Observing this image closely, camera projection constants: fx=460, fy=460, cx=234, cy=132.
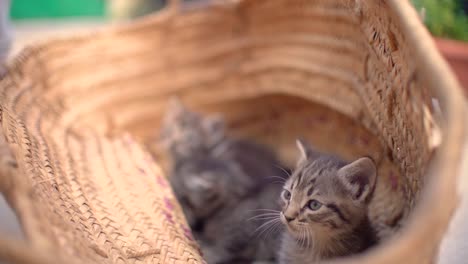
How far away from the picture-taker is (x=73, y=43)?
165 centimetres

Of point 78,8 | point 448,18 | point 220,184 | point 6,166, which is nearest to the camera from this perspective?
point 6,166

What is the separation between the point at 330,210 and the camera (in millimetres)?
932

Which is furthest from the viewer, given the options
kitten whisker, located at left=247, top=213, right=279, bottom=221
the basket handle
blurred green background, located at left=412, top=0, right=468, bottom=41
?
blurred green background, located at left=412, top=0, right=468, bottom=41

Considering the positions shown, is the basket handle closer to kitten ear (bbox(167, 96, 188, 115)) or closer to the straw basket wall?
the straw basket wall

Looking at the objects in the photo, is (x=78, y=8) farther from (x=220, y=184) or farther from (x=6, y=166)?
(x=6, y=166)

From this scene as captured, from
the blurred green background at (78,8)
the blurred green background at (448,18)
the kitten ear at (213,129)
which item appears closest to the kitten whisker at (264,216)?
the kitten ear at (213,129)

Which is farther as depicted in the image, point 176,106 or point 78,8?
point 78,8

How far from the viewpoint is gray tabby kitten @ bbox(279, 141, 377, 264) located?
3.02 ft

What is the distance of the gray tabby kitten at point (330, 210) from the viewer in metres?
0.92

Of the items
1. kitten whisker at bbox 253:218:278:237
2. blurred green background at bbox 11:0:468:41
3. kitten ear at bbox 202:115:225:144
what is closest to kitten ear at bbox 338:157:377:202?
kitten whisker at bbox 253:218:278:237

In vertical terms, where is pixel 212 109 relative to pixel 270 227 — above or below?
above

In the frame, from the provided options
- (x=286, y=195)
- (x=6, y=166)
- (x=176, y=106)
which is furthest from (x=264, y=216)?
(x=176, y=106)

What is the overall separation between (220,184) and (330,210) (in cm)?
69

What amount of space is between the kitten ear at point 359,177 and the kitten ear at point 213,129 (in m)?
0.96
